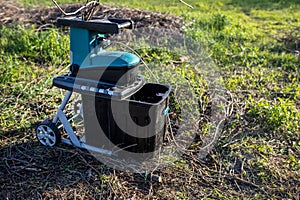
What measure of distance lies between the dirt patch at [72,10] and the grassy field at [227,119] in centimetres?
31

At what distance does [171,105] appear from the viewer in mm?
3266

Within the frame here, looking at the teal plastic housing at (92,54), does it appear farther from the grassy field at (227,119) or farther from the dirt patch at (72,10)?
the dirt patch at (72,10)

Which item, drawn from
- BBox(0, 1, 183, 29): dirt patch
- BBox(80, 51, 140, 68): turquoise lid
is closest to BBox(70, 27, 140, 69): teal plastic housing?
BBox(80, 51, 140, 68): turquoise lid

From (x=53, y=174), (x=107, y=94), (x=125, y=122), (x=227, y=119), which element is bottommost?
(x=53, y=174)

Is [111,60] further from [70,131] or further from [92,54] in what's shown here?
[70,131]

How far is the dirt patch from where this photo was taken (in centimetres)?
543

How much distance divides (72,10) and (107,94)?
3.88 m

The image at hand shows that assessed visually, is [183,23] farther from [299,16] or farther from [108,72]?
[108,72]

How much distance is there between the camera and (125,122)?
8.00 feet

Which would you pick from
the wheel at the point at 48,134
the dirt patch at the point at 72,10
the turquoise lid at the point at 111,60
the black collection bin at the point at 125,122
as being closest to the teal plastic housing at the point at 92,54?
Result: the turquoise lid at the point at 111,60

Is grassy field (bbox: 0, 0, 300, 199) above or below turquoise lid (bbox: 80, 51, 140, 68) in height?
below

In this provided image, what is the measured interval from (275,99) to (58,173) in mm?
2216

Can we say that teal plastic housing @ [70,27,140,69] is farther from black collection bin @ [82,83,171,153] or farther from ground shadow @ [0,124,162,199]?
ground shadow @ [0,124,162,199]

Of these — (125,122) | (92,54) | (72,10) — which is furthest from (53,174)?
(72,10)
